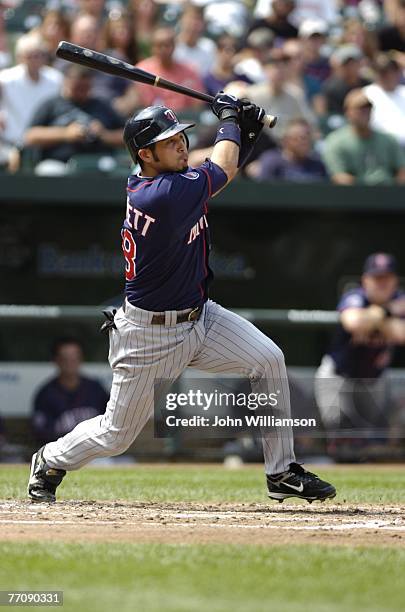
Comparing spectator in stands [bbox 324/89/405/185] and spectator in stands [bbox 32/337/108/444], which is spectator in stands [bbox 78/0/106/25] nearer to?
spectator in stands [bbox 324/89/405/185]

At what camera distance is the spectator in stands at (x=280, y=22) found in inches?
497

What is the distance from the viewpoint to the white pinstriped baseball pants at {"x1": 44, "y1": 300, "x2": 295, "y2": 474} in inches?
205


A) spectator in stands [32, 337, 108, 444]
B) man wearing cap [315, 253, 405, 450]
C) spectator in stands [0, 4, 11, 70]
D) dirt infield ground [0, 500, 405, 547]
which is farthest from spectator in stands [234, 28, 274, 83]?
dirt infield ground [0, 500, 405, 547]

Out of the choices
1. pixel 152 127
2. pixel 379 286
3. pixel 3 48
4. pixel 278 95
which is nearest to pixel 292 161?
pixel 278 95

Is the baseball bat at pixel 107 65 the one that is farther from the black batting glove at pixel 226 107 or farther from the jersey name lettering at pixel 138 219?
the jersey name lettering at pixel 138 219

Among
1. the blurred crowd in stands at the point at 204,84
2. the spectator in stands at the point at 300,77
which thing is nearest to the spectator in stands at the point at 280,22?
the blurred crowd in stands at the point at 204,84

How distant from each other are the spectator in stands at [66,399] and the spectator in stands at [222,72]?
3.10 meters

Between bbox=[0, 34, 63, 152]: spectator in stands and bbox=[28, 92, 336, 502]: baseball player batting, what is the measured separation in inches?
211

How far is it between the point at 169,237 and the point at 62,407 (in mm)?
4522

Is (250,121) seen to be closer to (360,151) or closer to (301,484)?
(301,484)

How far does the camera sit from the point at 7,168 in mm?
10367

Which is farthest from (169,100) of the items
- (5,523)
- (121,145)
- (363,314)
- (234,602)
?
(234,602)

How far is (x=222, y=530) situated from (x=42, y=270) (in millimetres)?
6329

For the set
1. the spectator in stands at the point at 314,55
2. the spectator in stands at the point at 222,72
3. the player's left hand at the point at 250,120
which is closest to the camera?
the player's left hand at the point at 250,120
